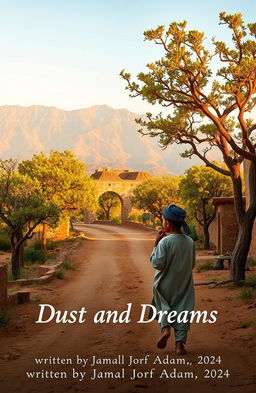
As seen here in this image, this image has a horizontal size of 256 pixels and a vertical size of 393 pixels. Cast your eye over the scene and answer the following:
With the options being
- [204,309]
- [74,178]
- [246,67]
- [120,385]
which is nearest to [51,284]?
[204,309]

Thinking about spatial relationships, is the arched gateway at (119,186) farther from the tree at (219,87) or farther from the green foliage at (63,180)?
the tree at (219,87)

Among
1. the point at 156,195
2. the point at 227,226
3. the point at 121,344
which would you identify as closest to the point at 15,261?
the point at 227,226

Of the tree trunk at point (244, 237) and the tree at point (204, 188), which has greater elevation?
the tree at point (204, 188)

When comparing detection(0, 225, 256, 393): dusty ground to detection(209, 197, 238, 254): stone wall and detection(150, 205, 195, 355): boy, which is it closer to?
detection(150, 205, 195, 355): boy

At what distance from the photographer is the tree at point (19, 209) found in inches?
742

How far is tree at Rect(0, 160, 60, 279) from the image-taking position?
18859 mm

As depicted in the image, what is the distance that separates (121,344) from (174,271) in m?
1.72

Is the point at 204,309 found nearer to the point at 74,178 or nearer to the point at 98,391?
the point at 98,391

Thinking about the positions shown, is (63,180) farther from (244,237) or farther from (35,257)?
(244,237)

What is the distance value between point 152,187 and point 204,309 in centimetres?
3605

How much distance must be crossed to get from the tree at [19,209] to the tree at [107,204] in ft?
162

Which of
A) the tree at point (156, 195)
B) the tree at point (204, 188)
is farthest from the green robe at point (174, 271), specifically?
the tree at point (156, 195)

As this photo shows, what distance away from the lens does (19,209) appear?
18828mm

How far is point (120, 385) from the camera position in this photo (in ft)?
15.4
